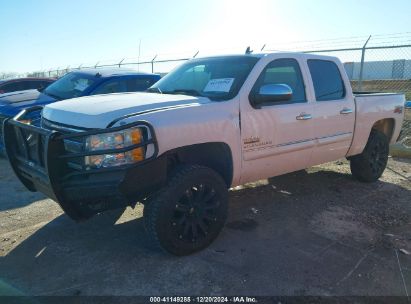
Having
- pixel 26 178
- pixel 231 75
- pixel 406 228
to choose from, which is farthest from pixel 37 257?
pixel 406 228

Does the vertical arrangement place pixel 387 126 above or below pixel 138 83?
below

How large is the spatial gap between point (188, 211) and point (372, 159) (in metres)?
3.75

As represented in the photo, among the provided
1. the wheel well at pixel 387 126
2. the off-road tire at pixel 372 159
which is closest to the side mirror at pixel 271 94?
the off-road tire at pixel 372 159

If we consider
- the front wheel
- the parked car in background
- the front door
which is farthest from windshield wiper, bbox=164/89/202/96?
the parked car in background

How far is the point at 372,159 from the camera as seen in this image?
245 inches

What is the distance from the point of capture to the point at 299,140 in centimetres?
471

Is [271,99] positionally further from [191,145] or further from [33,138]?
[33,138]

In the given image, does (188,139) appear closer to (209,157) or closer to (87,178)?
(209,157)

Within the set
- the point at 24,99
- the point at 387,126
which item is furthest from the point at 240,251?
the point at 24,99

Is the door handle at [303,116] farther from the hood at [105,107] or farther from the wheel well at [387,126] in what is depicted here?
the wheel well at [387,126]

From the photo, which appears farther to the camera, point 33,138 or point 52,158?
point 33,138

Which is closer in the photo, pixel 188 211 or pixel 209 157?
pixel 188 211

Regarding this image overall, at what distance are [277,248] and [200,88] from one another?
5.98ft

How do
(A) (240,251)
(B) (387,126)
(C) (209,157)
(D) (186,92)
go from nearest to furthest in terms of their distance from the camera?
1. (A) (240,251)
2. (C) (209,157)
3. (D) (186,92)
4. (B) (387,126)
